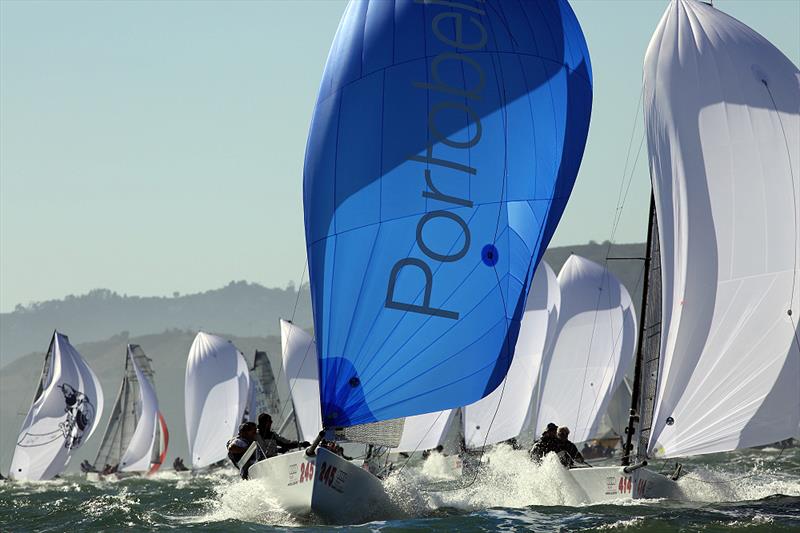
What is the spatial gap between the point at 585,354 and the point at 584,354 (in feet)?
0.24

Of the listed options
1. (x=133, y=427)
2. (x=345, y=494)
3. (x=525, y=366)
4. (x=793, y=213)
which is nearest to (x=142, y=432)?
(x=133, y=427)

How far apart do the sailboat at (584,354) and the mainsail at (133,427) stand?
19407mm

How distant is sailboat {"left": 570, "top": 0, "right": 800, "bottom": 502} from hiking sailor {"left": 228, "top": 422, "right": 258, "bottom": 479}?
181 inches

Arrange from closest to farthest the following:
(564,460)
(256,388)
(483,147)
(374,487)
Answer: (374,487)
(483,147)
(564,460)
(256,388)

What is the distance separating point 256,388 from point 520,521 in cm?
3782

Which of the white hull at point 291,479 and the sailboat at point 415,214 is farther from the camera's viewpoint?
the sailboat at point 415,214

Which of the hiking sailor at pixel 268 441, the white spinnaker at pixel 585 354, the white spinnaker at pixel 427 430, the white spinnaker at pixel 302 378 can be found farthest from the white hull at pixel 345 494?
the white spinnaker at pixel 302 378

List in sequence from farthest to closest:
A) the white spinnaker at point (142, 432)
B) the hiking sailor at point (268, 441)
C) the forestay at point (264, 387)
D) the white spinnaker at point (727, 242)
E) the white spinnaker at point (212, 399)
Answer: the forestay at point (264, 387) < the white spinnaker at point (142, 432) < the white spinnaker at point (212, 399) < the hiking sailor at point (268, 441) < the white spinnaker at point (727, 242)

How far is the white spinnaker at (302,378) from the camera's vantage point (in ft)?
148

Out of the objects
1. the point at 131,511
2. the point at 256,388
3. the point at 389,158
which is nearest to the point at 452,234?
the point at 389,158

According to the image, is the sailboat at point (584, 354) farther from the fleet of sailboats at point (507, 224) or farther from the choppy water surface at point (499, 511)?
the fleet of sailboats at point (507, 224)

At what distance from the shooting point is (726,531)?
14273 millimetres

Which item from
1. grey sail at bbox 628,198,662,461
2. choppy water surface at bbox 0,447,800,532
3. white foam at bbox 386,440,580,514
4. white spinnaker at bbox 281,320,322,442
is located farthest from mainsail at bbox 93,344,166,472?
grey sail at bbox 628,198,662,461

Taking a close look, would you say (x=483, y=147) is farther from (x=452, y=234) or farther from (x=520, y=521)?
(x=520, y=521)
